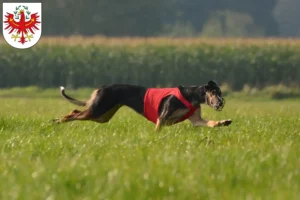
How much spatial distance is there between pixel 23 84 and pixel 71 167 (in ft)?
95.8

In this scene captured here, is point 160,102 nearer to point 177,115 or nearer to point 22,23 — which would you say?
point 177,115

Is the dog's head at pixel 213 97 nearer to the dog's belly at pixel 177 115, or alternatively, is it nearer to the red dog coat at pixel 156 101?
the red dog coat at pixel 156 101

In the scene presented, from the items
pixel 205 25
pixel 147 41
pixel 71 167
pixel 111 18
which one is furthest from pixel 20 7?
pixel 205 25

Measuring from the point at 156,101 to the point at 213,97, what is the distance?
86 cm

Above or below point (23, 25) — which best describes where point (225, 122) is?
below

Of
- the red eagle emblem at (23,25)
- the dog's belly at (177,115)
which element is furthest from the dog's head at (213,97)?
the red eagle emblem at (23,25)

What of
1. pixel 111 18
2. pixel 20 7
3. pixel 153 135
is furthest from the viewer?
pixel 111 18

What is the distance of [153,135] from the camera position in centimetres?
934

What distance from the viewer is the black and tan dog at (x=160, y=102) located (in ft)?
35.5

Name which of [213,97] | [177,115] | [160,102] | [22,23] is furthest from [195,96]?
[22,23]

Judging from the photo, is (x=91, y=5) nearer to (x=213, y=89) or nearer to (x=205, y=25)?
(x=205, y=25)

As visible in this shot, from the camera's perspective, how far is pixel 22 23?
20.1m

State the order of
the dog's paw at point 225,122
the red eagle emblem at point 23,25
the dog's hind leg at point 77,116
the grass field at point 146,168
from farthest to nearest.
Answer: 1. the red eagle emblem at point 23,25
2. the dog's hind leg at point 77,116
3. the dog's paw at point 225,122
4. the grass field at point 146,168

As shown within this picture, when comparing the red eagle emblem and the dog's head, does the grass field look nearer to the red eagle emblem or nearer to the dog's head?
the dog's head
